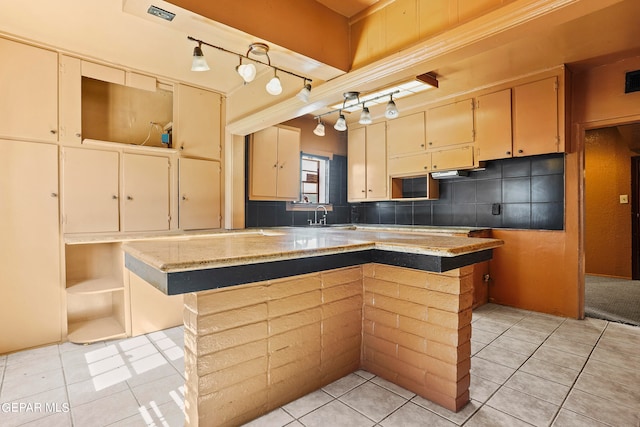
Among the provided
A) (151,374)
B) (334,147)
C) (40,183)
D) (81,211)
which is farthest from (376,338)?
(334,147)

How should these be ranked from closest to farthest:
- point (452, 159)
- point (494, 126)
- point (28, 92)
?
point (28, 92) < point (494, 126) < point (452, 159)

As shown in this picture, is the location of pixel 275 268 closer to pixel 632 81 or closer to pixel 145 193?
pixel 145 193

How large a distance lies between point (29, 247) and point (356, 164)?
4068 millimetres

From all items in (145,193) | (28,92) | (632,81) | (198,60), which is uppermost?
(632,81)

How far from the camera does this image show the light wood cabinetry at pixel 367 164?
472 cm

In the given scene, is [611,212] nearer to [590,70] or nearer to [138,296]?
[590,70]

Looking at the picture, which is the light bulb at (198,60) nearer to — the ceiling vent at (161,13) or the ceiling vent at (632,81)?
the ceiling vent at (161,13)

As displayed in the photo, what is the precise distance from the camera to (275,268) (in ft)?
4.98

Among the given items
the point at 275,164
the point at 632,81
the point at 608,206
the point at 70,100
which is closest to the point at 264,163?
the point at 275,164

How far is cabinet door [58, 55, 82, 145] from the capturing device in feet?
9.29

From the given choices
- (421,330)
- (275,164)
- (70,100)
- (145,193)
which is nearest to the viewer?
(421,330)

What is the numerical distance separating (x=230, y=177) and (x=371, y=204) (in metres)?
2.45

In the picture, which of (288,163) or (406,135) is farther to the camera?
(406,135)

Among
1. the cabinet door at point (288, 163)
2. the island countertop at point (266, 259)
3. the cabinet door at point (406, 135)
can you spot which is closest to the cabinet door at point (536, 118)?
the cabinet door at point (406, 135)
